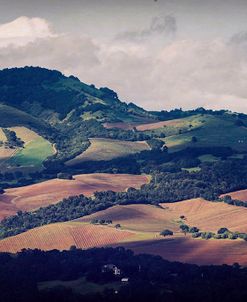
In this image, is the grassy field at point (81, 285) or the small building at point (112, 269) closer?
the grassy field at point (81, 285)

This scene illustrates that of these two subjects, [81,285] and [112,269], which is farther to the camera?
[112,269]

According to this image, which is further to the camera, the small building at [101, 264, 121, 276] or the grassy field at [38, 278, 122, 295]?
the small building at [101, 264, 121, 276]

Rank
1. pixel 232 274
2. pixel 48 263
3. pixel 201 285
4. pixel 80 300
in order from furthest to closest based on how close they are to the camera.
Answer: pixel 48 263
pixel 232 274
pixel 201 285
pixel 80 300

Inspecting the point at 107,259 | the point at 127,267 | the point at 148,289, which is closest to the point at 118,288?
the point at 148,289

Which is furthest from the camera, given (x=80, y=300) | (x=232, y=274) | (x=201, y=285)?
(x=232, y=274)

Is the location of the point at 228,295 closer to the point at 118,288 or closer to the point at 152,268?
the point at 118,288

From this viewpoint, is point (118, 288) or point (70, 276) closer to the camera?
point (118, 288)

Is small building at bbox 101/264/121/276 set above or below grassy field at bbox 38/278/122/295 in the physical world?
above

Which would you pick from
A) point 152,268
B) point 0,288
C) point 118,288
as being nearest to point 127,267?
point 152,268

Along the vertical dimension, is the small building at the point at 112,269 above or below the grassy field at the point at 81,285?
above

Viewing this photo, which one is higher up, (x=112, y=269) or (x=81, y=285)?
(x=112, y=269)
